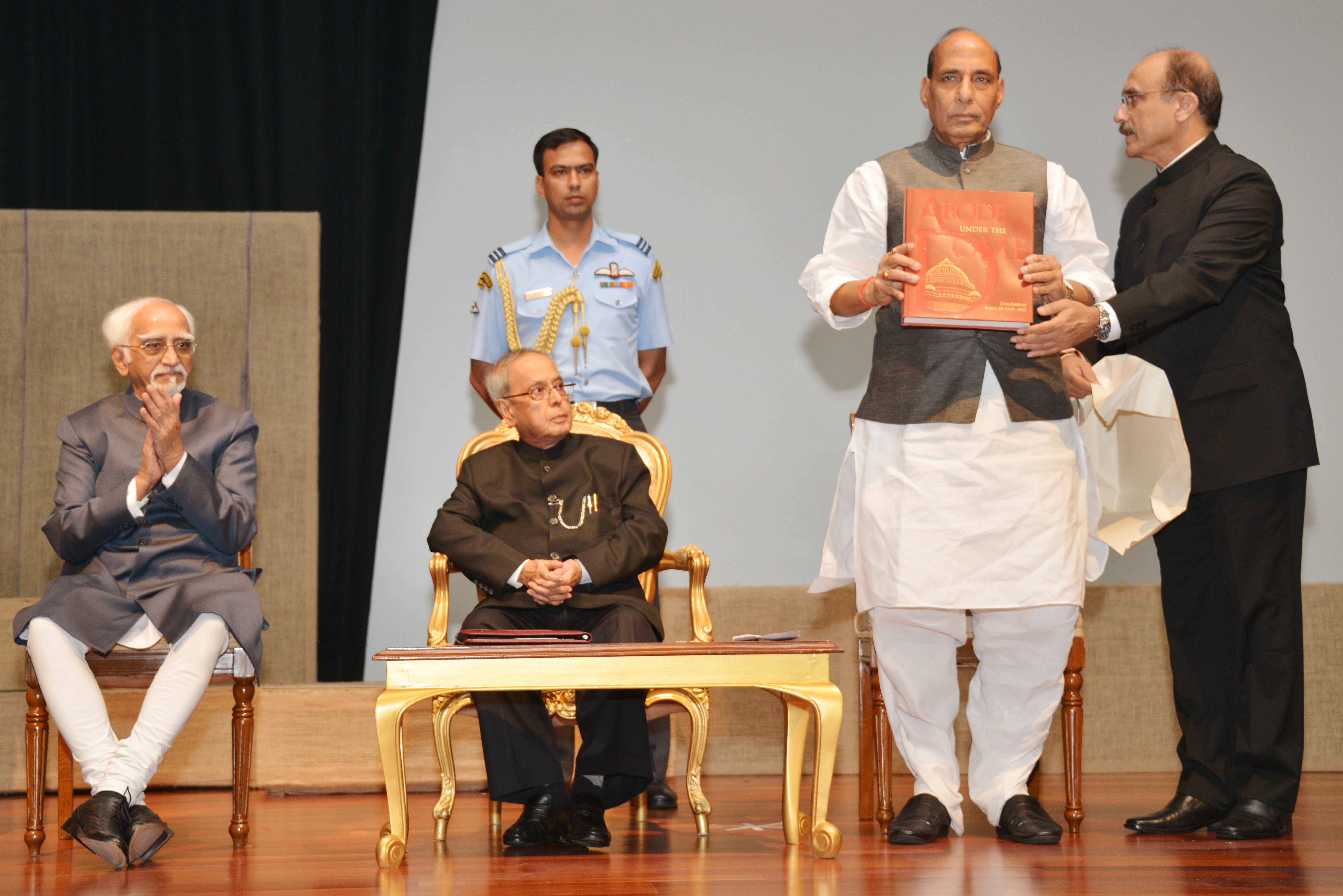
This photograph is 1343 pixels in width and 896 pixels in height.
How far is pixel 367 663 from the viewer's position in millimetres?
4984

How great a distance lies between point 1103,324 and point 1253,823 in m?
1.13

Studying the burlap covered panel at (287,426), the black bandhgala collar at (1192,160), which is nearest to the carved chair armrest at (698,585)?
the black bandhgala collar at (1192,160)

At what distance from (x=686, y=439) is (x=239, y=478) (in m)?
2.33

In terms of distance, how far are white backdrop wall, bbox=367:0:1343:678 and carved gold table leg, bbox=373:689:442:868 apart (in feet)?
7.70

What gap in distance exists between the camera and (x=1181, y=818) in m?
2.94

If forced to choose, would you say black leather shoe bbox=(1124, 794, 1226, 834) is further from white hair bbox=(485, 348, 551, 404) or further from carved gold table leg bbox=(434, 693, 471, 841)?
white hair bbox=(485, 348, 551, 404)

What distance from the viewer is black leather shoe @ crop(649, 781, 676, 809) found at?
357cm

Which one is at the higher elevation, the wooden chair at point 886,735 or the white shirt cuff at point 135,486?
the white shirt cuff at point 135,486

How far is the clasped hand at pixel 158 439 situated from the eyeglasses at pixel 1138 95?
230cm

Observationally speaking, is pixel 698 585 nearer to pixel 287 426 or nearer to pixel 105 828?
pixel 105 828

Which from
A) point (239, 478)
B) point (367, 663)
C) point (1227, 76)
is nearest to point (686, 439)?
point (367, 663)

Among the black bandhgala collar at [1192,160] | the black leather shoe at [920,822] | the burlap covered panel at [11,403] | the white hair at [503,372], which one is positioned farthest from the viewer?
the burlap covered panel at [11,403]

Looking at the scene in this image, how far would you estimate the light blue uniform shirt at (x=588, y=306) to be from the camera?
3.89m

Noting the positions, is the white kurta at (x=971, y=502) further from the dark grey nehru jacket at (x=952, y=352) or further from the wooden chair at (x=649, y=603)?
the wooden chair at (x=649, y=603)
